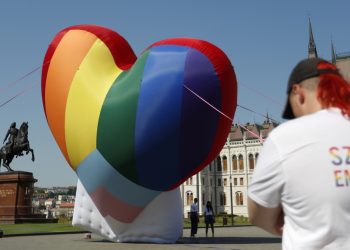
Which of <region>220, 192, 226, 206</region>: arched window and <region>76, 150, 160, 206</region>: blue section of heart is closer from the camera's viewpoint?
<region>76, 150, 160, 206</region>: blue section of heart

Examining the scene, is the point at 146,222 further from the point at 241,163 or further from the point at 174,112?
the point at 241,163

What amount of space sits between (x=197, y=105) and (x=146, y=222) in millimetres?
3428

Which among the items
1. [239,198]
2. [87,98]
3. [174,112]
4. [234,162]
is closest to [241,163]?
[234,162]

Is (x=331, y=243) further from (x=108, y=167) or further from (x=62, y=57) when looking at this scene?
(x=62, y=57)

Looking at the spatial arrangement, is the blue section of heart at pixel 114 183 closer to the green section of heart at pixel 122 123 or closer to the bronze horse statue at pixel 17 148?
the green section of heart at pixel 122 123

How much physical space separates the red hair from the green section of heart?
340 inches

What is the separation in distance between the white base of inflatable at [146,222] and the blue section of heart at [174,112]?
1248 millimetres

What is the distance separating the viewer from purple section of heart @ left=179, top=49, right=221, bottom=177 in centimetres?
1027

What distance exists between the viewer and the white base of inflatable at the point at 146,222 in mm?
11445

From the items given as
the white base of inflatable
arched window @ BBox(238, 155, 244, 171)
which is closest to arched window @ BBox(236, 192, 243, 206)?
arched window @ BBox(238, 155, 244, 171)

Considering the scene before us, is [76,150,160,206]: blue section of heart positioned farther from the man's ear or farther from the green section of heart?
the man's ear

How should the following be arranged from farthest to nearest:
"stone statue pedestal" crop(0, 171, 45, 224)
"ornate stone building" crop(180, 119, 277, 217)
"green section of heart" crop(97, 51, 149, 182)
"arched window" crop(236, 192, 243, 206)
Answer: "ornate stone building" crop(180, 119, 277, 217) → "arched window" crop(236, 192, 243, 206) → "stone statue pedestal" crop(0, 171, 45, 224) → "green section of heart" crop(97, 51, 149, 182)

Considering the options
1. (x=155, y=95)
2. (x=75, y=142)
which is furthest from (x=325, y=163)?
(x=75, y=142)

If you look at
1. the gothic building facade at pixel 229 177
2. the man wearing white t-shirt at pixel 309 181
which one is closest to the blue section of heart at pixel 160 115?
the man wearing white t-shirt at pixel 309 181
